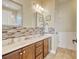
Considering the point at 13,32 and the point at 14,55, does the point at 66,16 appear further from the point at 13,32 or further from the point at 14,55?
the point at 14,55

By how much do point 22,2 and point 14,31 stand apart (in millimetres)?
974

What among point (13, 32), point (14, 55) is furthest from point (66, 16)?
point (14, 55)

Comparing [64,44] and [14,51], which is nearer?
[14,51]

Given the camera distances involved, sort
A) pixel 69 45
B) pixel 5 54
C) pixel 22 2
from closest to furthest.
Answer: pixel 5 54 → pixel 22 2 → pixel 69 45

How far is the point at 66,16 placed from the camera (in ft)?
21.5

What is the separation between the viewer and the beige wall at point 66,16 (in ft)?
20.5

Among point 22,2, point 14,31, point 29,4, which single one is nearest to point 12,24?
point 14,31

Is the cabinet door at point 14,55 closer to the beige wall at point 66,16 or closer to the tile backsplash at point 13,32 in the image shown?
the tile backsplash at point 13,32

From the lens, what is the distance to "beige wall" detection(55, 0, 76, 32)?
626cm

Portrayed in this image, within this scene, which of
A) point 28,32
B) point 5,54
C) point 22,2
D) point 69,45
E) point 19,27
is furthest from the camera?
point 69,45

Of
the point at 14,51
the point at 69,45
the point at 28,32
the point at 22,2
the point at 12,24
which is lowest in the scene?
the point at 69,45

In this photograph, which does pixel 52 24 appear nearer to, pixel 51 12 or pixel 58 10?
pixel 51 12

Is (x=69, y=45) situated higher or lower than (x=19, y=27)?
lower

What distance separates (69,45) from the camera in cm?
641
